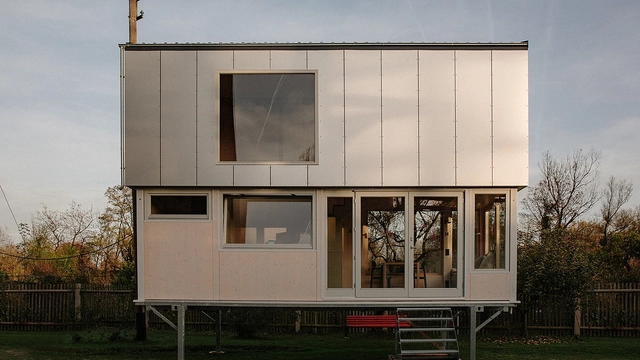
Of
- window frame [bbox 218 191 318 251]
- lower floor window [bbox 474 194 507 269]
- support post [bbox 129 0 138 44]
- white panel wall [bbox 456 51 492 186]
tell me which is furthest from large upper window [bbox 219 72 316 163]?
support post [bbox 129 0 138 44]

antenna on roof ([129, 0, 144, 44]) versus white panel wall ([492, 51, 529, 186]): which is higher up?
antenna on roof ([129, 0, 144, 44])

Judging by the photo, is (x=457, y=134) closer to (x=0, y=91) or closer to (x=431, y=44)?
(x=431, y=44)

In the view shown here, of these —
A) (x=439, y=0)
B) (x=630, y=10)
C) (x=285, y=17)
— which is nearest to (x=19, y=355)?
(x=285, y=17)

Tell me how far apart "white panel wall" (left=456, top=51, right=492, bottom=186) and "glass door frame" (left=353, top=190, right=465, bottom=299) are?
0.46 meters

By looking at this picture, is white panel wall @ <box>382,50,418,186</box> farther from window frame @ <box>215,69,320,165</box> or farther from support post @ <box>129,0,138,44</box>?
support post @ <box>129,0,138,44</box>

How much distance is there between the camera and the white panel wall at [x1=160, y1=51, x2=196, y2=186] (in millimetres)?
8758

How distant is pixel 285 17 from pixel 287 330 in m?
8.66

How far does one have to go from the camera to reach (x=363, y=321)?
1395cm

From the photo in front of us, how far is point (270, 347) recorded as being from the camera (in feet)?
43.6

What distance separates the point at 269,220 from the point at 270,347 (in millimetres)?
5489

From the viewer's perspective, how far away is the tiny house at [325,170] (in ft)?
28.6

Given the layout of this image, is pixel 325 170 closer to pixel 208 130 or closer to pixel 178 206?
pixel 208 130

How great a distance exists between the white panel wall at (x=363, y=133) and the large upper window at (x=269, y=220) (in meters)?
0.95

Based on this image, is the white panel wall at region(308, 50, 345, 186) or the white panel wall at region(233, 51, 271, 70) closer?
the white panel wall at region(308, 50, 345, 186)
